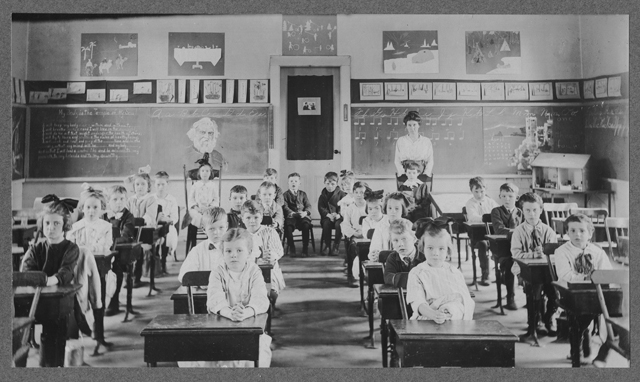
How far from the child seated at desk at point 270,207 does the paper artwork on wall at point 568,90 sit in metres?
1.84

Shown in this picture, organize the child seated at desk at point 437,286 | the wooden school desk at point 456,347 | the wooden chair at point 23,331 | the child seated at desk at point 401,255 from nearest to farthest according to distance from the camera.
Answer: the wooden school desk at point 456,347
the child seated at desk at point 437,286
the child seated at desk at point 401,255
the wooden chair at point 23,331

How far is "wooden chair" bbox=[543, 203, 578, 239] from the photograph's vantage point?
3.51m

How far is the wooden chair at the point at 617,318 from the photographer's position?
3.31m

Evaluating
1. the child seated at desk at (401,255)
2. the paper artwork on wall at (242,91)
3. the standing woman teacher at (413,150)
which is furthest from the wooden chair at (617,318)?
the paper artwork on wall at (242,91)

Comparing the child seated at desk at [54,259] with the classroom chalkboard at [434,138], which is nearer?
the child seated at desk at [54,259]

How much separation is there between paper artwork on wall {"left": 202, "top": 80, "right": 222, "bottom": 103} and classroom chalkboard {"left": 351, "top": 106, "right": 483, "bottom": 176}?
84 centimetres

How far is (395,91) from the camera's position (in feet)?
11.9

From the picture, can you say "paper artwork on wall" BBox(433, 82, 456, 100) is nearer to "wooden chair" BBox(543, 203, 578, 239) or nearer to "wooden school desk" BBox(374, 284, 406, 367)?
"wooden chair" BBox(543, 203, 578, 239)

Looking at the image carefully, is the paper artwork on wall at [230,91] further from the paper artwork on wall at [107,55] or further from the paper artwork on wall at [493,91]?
the paper artwork on wall at [493,91]

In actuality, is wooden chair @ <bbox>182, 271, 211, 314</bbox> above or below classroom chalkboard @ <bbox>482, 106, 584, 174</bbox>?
below

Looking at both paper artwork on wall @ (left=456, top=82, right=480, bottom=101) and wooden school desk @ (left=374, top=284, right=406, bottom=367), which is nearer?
wooden school desk @ (left=374, top=284, right=406, bottom=367)

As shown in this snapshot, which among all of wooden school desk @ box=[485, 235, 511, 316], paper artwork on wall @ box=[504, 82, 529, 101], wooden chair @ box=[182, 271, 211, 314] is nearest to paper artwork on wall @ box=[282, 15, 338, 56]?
paper artwork on wall @ box=[504, 82, 529, 101]

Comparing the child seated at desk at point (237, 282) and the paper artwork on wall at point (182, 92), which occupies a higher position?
the paper artwork on wall at point (182, 92)

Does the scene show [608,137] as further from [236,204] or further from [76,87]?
[76,87]
